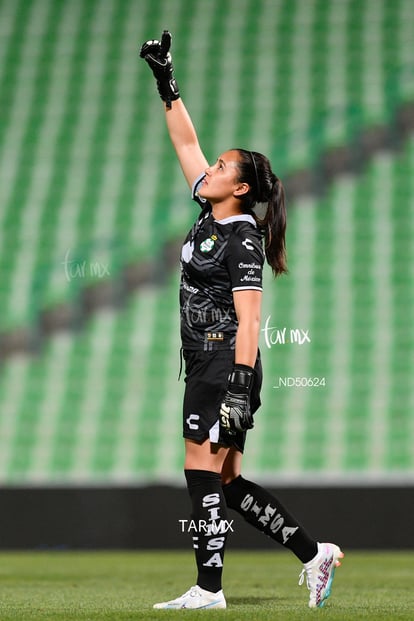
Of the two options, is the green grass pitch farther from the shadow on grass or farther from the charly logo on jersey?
the charly logo on jersey

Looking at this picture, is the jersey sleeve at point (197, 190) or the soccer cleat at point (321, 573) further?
the jersey sleeve at point (197, 190)

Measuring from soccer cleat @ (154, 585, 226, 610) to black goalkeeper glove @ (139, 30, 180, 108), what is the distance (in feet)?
6.15

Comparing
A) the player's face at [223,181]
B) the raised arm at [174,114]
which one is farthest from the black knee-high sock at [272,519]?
the raised arm at [174,114]

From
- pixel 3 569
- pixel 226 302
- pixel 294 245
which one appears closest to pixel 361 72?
pixel 294 245

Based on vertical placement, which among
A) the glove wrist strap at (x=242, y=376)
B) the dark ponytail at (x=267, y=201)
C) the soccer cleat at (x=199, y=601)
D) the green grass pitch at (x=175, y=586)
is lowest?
the green grass pitch at (x=175, y=586)

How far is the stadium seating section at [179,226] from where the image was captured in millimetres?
9398

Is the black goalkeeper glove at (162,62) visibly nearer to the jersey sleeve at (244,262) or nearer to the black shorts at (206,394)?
the jersey sleeve at (244,262)

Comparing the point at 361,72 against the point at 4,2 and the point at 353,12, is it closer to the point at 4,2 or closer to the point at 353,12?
the point at 353,12

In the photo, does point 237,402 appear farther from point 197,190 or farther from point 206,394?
point 197,190

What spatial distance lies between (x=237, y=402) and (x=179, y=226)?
6730 millimetres

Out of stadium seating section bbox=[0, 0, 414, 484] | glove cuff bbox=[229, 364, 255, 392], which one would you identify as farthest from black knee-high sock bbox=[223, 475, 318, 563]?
stadium seating section bbox=[0, 0, 414, 484]

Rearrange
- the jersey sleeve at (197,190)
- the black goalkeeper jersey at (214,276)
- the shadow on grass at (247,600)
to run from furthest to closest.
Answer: the jersey sleeve at (197,190)
the shadow on grass at (247,600)
the black goalkeeper jersey at (214,276)

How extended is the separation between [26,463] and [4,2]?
20.7 feet

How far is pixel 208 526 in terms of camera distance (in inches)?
172
